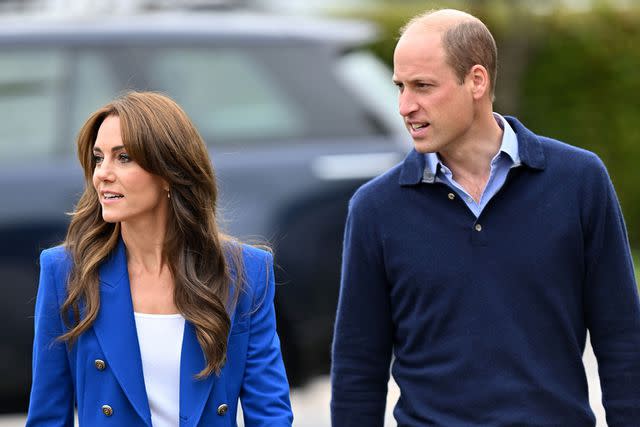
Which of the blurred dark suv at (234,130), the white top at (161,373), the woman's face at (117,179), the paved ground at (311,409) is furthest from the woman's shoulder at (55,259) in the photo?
the paved ground at (311,409)

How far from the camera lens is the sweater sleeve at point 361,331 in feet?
A: 12.8

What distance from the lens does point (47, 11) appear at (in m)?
7.62

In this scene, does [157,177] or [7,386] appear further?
[7,386]

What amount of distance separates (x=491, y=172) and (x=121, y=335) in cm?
106

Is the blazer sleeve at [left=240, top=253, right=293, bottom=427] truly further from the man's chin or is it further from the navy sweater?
the man's chin

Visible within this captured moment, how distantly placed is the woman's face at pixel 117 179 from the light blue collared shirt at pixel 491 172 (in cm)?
74

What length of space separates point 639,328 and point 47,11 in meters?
4.64

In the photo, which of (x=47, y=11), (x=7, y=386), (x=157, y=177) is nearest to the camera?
(x=157, y=177)

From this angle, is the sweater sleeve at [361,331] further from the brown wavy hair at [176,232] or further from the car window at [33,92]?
the car window at [33,92]

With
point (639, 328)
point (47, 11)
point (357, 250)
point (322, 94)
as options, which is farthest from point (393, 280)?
point (47, 11)

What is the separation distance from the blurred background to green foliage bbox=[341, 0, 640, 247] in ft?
19.1

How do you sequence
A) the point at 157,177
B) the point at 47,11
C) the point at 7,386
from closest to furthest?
1. the point at 157,177
2. the point at 7,386
3. the point at 47,11

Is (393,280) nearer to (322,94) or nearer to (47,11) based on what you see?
(322,94)

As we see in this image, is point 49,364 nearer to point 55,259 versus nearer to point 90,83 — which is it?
point 55,259
